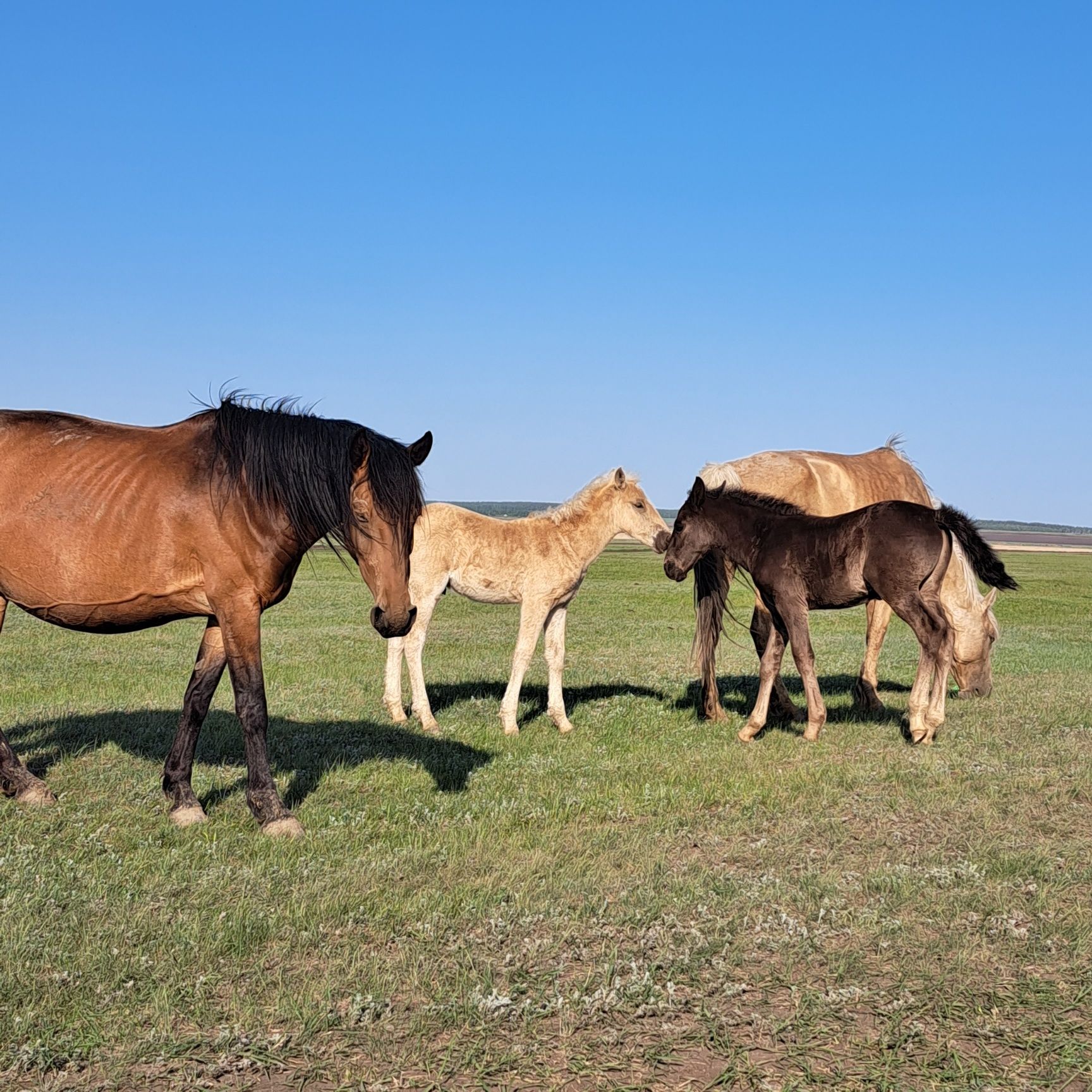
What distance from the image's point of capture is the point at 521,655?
34.6ft

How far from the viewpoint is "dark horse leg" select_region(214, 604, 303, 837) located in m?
6.37

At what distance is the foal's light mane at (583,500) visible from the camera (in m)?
11.0

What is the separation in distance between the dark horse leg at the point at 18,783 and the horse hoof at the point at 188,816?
42.1 inches

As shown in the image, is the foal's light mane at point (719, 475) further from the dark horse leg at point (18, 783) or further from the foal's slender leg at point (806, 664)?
the dark horse leg at point (18, 783)

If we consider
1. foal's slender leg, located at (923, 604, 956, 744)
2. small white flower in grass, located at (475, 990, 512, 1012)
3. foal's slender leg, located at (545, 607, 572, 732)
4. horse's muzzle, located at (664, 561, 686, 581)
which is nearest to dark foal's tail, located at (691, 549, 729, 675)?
horse's muzzle, located at (664, 561, 686, 581)

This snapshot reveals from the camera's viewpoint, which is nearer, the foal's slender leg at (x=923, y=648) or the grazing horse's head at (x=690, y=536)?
the foal's slender leg at (x=923, y=648)

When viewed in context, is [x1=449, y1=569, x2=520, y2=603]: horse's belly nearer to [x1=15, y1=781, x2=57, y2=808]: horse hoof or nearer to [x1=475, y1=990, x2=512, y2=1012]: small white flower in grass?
[x1=15, y1=781, x2=57, y2=808]: horse hoof

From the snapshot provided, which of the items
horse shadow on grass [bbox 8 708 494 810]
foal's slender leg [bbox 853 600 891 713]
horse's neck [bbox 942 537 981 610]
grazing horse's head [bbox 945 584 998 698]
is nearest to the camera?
horse shadow on grass [bbox 8 708 494 810]

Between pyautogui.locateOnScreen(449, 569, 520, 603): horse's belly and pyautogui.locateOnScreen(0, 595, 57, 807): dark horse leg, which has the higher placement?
pyautogui.locateOnScreen(449, 569, 520, 603): horse's belly

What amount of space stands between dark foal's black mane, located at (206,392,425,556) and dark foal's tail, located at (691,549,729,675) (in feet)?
16.9

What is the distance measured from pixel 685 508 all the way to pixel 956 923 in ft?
18.9

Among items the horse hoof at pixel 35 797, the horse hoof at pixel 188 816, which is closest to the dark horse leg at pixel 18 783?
the horse hoof at pixel 35 797

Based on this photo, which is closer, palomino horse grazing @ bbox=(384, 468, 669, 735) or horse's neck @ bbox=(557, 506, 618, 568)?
palomino horse grazing @ bbox=(384, 468, 669, 735)

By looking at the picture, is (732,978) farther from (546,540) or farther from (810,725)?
(546,540)
